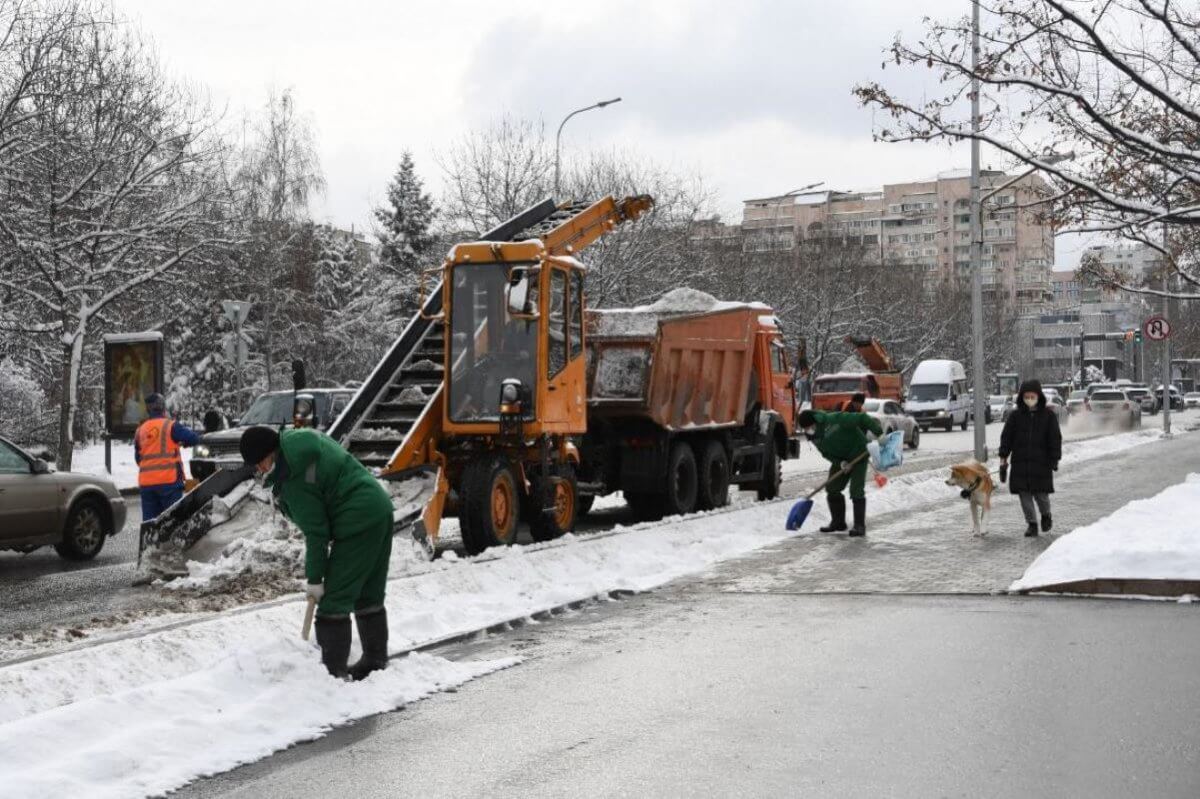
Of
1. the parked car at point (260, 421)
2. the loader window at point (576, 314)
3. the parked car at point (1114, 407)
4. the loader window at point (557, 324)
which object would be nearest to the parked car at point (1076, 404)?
the parked car at point (1114, 407)

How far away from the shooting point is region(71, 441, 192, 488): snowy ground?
27.1 meters

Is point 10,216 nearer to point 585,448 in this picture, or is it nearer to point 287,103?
point 585,448

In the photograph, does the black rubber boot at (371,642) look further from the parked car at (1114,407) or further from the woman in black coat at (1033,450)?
the parked car at (1114,407)

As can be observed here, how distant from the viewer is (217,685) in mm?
7273

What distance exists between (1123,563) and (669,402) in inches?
292

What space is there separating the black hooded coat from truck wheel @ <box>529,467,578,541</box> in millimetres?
4847

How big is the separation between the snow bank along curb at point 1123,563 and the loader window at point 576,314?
5.64 meters

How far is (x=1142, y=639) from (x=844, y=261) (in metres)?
56.0

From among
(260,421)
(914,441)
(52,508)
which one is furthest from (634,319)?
(914,441)

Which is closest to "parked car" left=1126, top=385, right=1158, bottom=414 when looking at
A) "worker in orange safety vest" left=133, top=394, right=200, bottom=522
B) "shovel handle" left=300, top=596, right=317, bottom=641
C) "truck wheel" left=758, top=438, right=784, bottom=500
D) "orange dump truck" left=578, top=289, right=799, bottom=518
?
"truck wheel" left=758, top=438, right=784, bottom=500

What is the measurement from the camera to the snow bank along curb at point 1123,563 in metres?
11.0

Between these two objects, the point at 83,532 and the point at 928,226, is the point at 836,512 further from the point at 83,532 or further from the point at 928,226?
the point at 928,226

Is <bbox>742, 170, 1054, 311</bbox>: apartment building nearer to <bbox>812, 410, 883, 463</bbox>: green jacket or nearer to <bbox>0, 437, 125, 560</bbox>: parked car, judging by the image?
<bbox>812, 410, 883, 463</bbox>: green jacket

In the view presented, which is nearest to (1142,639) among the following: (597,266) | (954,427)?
(597,266)
